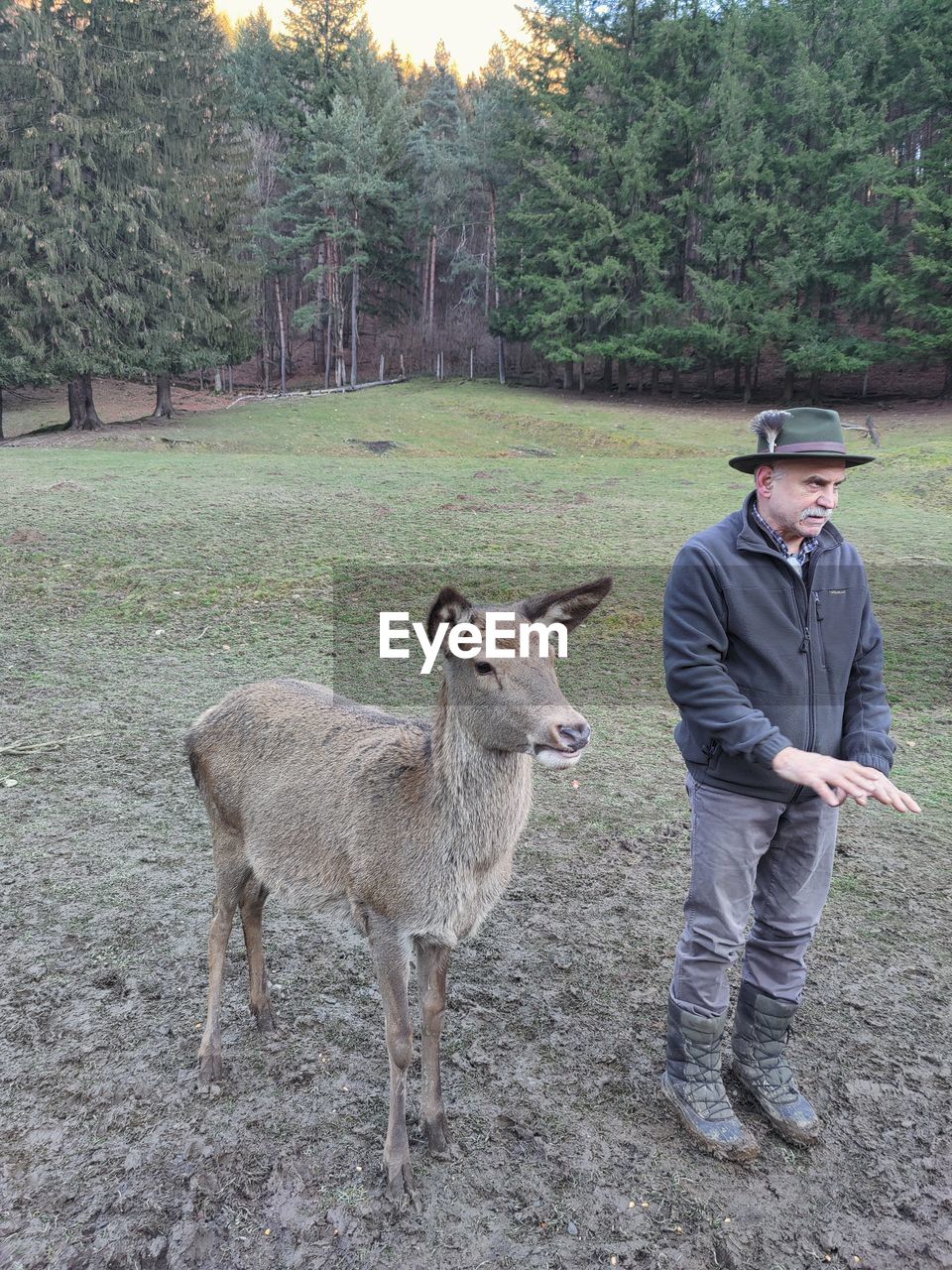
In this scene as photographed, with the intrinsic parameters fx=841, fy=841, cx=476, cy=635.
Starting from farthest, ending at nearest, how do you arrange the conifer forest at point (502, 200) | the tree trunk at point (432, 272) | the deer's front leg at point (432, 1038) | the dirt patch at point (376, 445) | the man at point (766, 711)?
the tree trunk at point (432, 272), the conifer forest at point (502, 200), the dirt patch at point (376, 445), the deer's front leg at point (432, 1038), the man at point (766, 711)

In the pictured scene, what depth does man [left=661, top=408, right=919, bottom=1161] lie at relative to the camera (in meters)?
3.01

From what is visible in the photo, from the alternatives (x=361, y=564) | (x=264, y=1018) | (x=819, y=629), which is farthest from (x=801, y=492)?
(x=361, y=564)

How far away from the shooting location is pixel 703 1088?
3256 millimetres

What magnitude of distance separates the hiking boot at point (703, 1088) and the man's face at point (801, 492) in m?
1.91

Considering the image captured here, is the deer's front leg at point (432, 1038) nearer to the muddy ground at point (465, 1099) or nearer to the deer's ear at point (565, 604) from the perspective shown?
the muddy ground at point (465, 1099)

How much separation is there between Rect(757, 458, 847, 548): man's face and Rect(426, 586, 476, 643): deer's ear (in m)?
1.17

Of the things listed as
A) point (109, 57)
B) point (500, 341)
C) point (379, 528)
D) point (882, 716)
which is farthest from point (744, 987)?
point (500, 341)

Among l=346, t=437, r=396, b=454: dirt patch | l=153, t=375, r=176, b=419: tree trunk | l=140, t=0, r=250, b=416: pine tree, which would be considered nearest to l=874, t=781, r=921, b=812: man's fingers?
l=346, t=437, r=396, b=454: dirt patch

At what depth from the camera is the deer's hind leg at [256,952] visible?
3775 millimetres

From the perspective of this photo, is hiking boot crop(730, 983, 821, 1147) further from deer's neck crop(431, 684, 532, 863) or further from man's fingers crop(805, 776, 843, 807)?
deer's neck crop(431, 684, 532, 863)

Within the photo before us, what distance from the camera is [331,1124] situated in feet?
10.7

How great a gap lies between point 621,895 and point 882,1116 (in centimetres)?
177

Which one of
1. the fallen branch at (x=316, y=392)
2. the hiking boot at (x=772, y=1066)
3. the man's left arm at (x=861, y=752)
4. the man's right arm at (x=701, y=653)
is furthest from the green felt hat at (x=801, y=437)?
the fallen branch at (x=316, y=392)

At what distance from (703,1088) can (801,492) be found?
2294 mm
